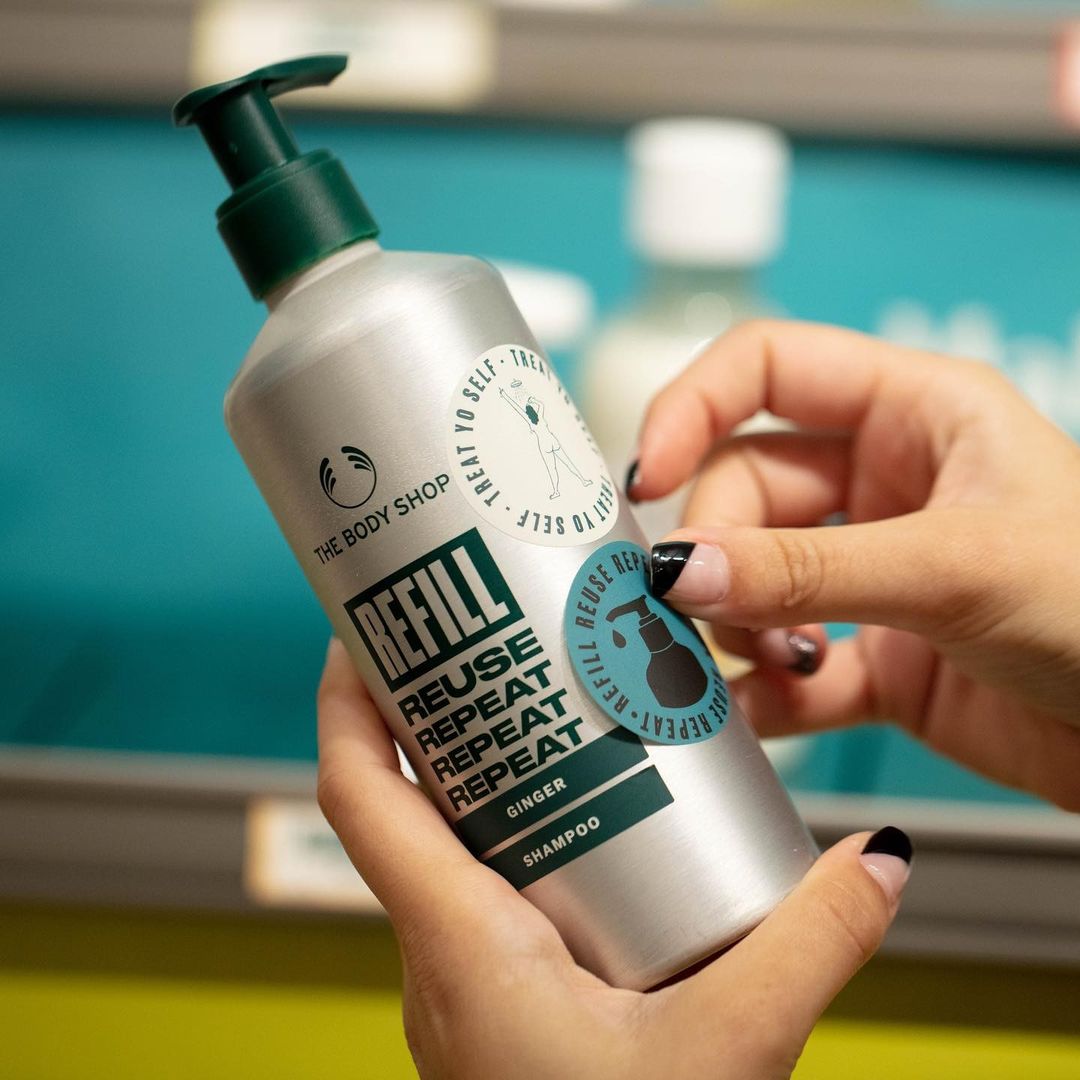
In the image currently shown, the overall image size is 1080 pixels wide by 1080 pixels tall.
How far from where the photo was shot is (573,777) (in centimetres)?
38

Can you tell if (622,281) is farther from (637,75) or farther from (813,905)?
(813,905)

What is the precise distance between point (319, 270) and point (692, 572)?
0.16 metres

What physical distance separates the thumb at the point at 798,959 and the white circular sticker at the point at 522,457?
0.43ft

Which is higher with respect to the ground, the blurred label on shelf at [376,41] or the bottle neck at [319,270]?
the blurred label on shelf at [376,41]

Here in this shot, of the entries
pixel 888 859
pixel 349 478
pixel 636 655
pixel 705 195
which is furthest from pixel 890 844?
pixel 705 195

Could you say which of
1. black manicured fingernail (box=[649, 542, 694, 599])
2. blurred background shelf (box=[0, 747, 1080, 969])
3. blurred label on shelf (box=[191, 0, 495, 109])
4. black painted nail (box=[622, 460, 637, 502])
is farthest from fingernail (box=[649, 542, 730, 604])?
blurred label on shelf (box=[191, 0, 495, 109])

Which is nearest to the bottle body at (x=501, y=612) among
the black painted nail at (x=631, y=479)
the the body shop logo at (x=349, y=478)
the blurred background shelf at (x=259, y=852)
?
the the body shop logo at (x=349, y=478)

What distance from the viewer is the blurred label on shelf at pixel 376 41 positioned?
2.13ft

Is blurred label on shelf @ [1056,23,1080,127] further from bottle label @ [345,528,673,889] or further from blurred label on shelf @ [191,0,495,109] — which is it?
bottle label @ [345,528,673,889]

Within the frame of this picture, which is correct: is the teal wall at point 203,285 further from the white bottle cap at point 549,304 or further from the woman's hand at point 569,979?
the woman's hand at point 569,979

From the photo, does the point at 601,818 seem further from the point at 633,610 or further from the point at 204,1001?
the point at 204,1001

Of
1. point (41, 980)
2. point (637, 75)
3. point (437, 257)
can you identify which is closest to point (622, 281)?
point (637, 75)

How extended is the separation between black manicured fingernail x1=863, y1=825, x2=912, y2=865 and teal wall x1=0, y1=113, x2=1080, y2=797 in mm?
439

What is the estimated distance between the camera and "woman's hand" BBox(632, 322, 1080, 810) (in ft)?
1.35
